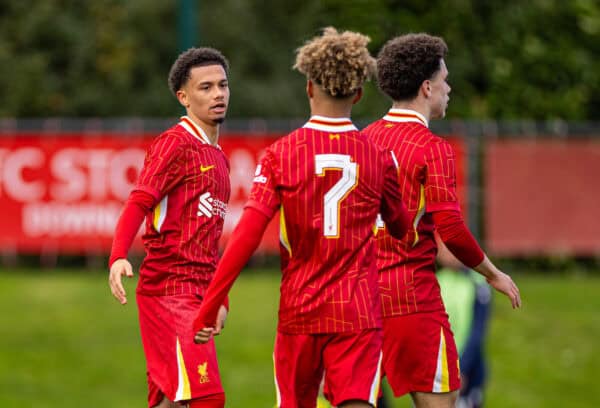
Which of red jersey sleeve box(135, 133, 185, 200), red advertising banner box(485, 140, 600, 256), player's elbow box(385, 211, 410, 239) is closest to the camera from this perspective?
player's elbow box(385, 211, 410, 239)

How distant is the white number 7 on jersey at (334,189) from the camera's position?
20.9ft

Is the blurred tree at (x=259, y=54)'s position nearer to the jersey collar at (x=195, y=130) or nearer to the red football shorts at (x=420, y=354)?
the jersey collar at (x=195, y=130)

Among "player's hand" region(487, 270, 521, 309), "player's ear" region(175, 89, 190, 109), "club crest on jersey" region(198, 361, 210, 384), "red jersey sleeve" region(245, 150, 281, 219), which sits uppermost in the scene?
"player's ear" region(175, 89, 190, 109)

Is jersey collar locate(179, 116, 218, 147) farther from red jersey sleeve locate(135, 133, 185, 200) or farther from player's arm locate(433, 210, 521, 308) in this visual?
player's arm locate(433, 210, 521, 308)

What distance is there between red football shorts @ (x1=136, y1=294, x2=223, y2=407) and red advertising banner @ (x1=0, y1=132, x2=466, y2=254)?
11849mm

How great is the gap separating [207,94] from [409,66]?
113cm

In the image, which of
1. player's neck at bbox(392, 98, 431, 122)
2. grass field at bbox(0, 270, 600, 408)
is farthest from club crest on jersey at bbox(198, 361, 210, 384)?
grass field at bbox(0, 270, 600, 408)

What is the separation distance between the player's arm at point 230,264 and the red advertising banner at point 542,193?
42.4ft

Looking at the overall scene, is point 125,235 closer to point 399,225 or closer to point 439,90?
point 399,225

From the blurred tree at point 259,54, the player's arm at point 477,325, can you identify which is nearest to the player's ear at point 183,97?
the player's arm at point 477,325

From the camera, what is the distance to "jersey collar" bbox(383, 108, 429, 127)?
24.0ft

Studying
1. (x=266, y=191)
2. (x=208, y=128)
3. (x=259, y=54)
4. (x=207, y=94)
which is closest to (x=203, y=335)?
(x=266, y=191)

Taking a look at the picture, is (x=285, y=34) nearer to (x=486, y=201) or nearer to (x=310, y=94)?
(x=486, y=201)

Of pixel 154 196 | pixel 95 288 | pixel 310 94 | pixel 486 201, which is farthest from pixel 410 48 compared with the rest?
pixel 95 288
